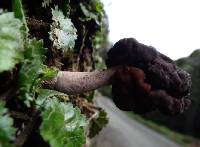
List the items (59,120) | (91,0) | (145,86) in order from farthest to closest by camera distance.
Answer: (91,0) < (145,86) < (59,120)

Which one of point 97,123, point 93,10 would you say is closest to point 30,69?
point 93,10

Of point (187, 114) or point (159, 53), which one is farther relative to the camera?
point (187, 114)

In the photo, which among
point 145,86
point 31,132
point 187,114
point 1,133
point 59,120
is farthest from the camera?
point 187,114

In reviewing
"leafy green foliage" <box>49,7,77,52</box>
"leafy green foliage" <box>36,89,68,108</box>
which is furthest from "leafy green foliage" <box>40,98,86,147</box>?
"leafy green foliage" <box>49,7,77,52</box>

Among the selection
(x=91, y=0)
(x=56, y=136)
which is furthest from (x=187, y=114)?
(x=56, y=136)

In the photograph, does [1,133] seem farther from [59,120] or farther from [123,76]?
[123,76]

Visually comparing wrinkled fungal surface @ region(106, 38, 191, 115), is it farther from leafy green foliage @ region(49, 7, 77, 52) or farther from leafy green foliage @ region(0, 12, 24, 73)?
leafy green foliage @ region(0, 12, 24, 73)

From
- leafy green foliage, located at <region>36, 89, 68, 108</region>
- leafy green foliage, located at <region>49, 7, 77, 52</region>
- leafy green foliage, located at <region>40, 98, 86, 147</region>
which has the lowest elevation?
leafy green foliage, located at <region>40, 98, 86, 147</region>
